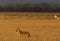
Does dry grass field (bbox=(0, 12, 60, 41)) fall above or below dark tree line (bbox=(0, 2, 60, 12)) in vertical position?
below

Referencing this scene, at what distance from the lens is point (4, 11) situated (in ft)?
2.66

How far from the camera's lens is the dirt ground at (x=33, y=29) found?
83 cm

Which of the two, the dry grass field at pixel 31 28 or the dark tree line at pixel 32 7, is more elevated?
the dark tree line at pixel 32 7

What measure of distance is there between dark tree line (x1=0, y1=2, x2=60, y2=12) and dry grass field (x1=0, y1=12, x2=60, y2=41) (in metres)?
0.04

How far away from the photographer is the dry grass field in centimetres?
83

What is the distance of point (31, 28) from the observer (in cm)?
84

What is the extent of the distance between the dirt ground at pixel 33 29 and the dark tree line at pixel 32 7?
55 millimetres

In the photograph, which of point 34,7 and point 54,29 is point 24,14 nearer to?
point 34,7

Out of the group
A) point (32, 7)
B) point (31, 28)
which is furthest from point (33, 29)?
point (32, 7)

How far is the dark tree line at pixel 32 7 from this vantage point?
0.81 metres

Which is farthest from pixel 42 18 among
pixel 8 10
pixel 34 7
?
pixel 8 10

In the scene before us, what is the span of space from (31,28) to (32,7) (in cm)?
11

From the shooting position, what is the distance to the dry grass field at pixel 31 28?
83 cm

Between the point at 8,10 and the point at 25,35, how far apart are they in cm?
15
